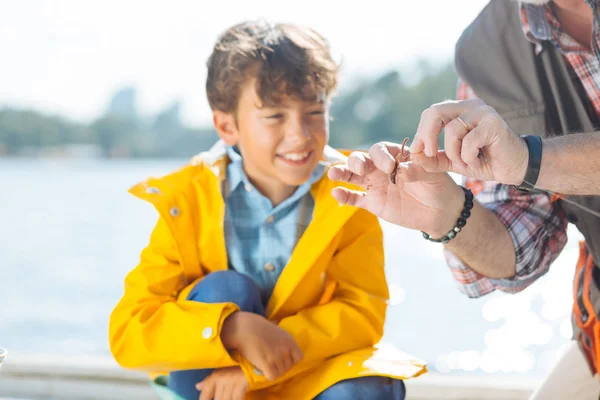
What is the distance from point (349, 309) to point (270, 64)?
0.52 metres

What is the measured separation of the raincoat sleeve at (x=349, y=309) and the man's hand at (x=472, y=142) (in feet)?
1.50

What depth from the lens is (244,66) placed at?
1.65 meters

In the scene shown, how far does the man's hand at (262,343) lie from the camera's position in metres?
1.40

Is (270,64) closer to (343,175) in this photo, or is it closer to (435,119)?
(343,175)

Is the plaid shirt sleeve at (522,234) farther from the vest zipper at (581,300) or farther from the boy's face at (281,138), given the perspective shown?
the boy's face at (281,138)

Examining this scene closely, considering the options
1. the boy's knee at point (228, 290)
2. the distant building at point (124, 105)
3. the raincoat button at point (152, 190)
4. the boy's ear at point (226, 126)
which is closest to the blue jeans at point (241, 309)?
the boy's knee at point (228, 290)

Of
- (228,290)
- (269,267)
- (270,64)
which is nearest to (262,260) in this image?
(269,267)

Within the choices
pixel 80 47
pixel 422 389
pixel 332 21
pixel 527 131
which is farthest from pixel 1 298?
pixel 80 47

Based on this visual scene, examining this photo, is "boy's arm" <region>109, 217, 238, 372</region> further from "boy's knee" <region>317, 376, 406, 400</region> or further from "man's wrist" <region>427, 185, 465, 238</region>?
"man's wrist" <region>427, 185, 465, 238</region>

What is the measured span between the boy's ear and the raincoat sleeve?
0.31 m

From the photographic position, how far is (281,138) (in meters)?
1.57

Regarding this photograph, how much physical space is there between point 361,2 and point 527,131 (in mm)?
10588

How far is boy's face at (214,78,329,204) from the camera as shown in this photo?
1555mm

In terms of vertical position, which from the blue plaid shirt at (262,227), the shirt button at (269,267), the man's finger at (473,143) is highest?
the man's finger at (473,143)
